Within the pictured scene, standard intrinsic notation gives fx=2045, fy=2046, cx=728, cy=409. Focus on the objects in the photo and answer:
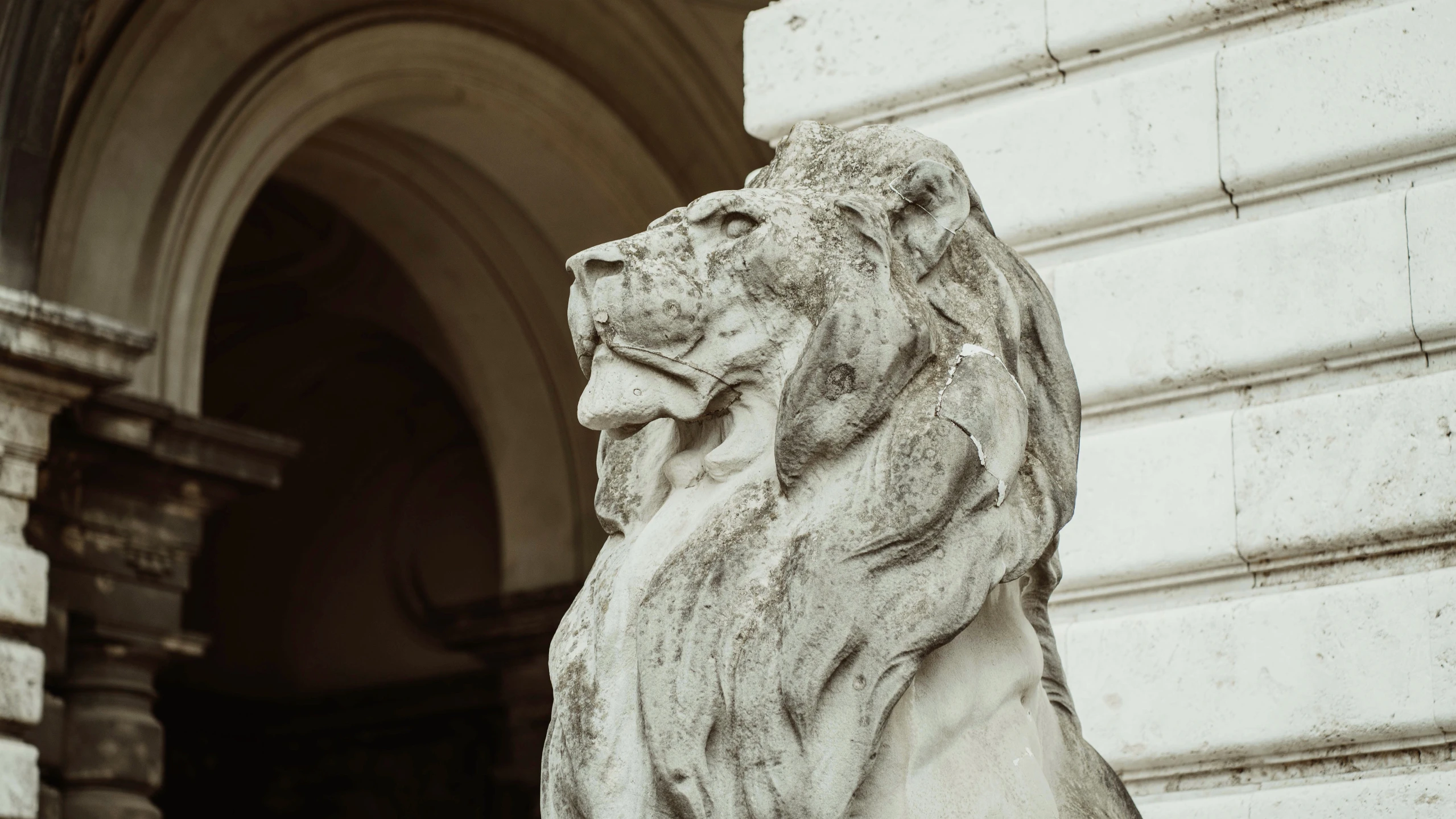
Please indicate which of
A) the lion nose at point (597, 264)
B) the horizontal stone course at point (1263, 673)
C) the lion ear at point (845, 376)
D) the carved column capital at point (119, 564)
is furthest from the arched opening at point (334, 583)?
the lion ear at point (845, 376)

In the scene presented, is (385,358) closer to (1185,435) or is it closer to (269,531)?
(269,531)

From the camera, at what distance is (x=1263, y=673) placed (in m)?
3.88

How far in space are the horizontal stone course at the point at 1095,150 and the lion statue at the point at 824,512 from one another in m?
1.90

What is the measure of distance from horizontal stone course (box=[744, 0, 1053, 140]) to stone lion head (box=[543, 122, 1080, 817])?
2102mm

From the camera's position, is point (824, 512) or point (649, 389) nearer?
point (824, 512)

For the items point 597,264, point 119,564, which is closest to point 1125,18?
point 597,264

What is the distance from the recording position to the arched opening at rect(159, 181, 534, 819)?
1309cm

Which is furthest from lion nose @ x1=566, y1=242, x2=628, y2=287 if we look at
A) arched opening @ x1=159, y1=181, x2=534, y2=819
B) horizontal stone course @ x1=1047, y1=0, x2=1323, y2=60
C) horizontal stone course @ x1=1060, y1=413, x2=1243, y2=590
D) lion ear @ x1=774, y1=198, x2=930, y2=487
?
arched opening @ x1=159, y1=181, x2=534, y2=819

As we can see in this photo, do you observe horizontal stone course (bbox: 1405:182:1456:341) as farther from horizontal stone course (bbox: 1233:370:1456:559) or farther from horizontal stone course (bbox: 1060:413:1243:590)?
horizontal stone course (bbox: 1060:413:1243:590)

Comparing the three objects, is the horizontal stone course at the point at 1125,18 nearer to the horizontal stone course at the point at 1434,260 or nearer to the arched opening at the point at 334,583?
the horizontal stone course at the point at 1434,260

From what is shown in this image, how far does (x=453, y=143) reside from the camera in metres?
10.1

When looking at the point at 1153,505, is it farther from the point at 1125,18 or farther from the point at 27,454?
the point at 27,454

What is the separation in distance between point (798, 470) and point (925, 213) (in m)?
0.36

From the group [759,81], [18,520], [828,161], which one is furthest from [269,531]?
[828,161]
